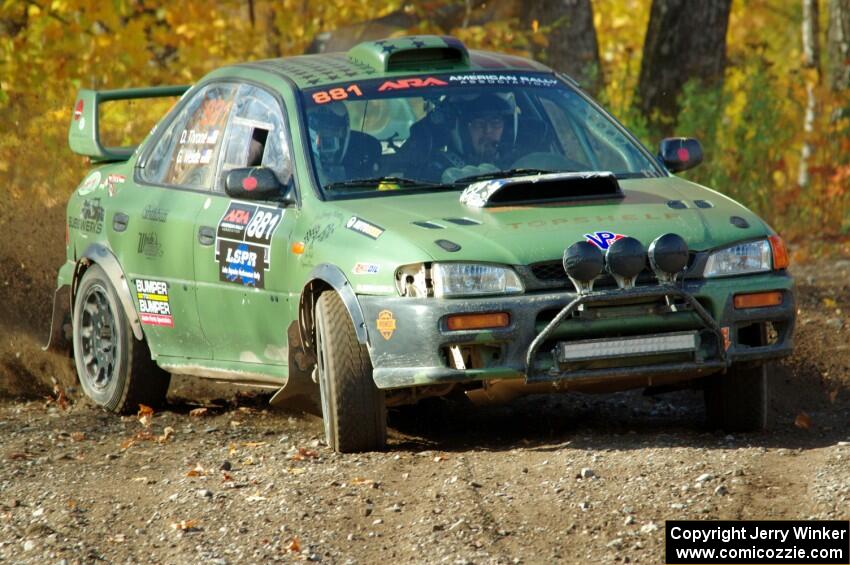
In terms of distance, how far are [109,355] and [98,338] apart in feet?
0.52

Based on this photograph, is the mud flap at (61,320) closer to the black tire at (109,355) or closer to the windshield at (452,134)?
the black tire at (109,355)

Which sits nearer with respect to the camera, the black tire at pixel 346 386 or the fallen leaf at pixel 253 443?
the black tire at pixel 346 386

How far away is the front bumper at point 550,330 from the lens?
6328mm

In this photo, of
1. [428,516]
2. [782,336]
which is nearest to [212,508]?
[428,516]

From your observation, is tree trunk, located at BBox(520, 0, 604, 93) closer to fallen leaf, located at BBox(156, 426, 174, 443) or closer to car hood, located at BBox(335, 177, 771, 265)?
fallen leaf, located at BBox(156, 426, 174, 443)

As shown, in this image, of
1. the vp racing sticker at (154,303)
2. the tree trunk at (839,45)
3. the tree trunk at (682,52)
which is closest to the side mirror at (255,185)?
the vp racing sticker at (154,303)

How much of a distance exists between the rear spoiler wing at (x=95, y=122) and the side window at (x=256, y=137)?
Result: 119 centimetres

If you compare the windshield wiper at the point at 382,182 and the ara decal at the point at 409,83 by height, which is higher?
the ara decal at the point at 409,83

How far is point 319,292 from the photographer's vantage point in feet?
22.9

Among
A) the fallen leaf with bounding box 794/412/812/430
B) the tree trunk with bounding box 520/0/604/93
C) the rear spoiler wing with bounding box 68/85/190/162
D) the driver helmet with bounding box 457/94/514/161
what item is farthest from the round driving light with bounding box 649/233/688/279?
the tree trunk with bounding box 520/0/604/93

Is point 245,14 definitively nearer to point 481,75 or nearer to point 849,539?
point 481,75

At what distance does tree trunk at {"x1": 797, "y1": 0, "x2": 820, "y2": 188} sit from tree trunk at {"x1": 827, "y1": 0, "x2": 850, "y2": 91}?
0.23 m

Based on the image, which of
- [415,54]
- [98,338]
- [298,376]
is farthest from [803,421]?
[98,338]

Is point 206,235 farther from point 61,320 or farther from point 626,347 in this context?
point 626,347
